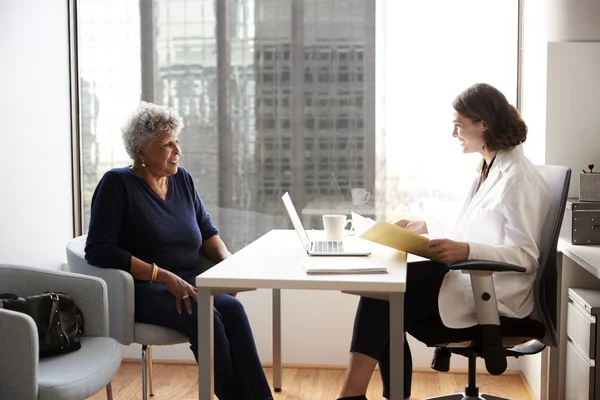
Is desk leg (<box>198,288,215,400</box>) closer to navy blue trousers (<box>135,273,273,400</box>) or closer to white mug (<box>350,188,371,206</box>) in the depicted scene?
navy blue trousers (<box>135,273,273,400</box>)

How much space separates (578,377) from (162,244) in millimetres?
1603

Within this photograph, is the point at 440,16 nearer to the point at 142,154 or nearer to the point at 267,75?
the point at 267,75

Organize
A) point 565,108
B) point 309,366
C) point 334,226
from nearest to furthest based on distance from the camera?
point 334,226
point 565,108
point 309,366

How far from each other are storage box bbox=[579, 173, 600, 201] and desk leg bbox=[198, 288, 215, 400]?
4.99 ft

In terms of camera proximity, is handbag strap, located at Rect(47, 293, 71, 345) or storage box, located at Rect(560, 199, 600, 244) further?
storage box, located at Rect(560, 199, 600, 244)

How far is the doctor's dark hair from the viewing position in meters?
2.72

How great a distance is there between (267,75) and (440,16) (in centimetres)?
90

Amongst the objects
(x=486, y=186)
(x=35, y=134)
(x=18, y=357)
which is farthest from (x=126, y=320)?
(x=486, y=186)

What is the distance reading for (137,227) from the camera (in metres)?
2.97

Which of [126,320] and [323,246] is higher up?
[323,246]

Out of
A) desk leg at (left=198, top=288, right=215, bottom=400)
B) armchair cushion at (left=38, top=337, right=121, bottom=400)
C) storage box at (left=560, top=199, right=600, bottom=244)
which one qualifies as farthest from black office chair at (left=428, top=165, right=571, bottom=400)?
armchair cushion at (left=38, top=337, right=121, bottom=400)

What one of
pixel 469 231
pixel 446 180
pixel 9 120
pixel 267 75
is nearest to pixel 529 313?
pixel 469 231

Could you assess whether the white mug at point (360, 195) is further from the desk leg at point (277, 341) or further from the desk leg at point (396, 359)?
the desk leg at point (396, 359)

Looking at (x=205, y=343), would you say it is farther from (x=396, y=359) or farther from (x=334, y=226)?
(x=334, y=226)
